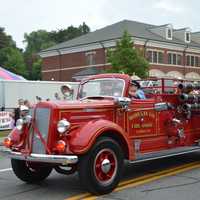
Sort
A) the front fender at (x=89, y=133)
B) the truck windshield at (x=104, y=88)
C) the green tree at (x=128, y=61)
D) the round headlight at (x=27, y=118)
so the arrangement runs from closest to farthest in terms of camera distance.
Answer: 1. the front fender at (x=89, y=133)
2. the round headlight at (x=27, y=118)
3. the truck windshield at (x=104, y=88)
4. the green tree at (x=128, y=61)

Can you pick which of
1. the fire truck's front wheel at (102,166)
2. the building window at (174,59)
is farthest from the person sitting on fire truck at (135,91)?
the building window at (174,59)

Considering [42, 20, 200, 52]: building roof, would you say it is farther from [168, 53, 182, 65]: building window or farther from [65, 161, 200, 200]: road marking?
[65, 161, 200, 200]: road marking

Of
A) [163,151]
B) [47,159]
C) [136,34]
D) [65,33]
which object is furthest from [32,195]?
[65,33]

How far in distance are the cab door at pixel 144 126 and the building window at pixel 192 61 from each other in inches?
2145

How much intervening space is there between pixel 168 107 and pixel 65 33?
96574 millimetres

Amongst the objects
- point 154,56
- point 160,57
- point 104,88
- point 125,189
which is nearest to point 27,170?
point 125,189

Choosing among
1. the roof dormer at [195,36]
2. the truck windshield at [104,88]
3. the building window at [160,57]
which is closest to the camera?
the truck windshield at [104,88]

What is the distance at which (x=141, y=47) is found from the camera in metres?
53.9

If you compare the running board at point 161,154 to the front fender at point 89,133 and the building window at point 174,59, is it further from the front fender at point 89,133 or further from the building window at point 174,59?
the building window at point 174,59

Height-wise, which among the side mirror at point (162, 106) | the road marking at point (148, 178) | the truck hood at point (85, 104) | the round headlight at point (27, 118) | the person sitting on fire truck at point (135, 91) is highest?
the person sitting on fire truck at point (135, 91)

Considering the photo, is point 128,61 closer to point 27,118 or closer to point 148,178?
point 148,178

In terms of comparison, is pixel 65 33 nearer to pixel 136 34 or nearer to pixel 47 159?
pixel 136 34

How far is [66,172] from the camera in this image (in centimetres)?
780

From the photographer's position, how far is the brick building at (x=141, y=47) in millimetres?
55469
